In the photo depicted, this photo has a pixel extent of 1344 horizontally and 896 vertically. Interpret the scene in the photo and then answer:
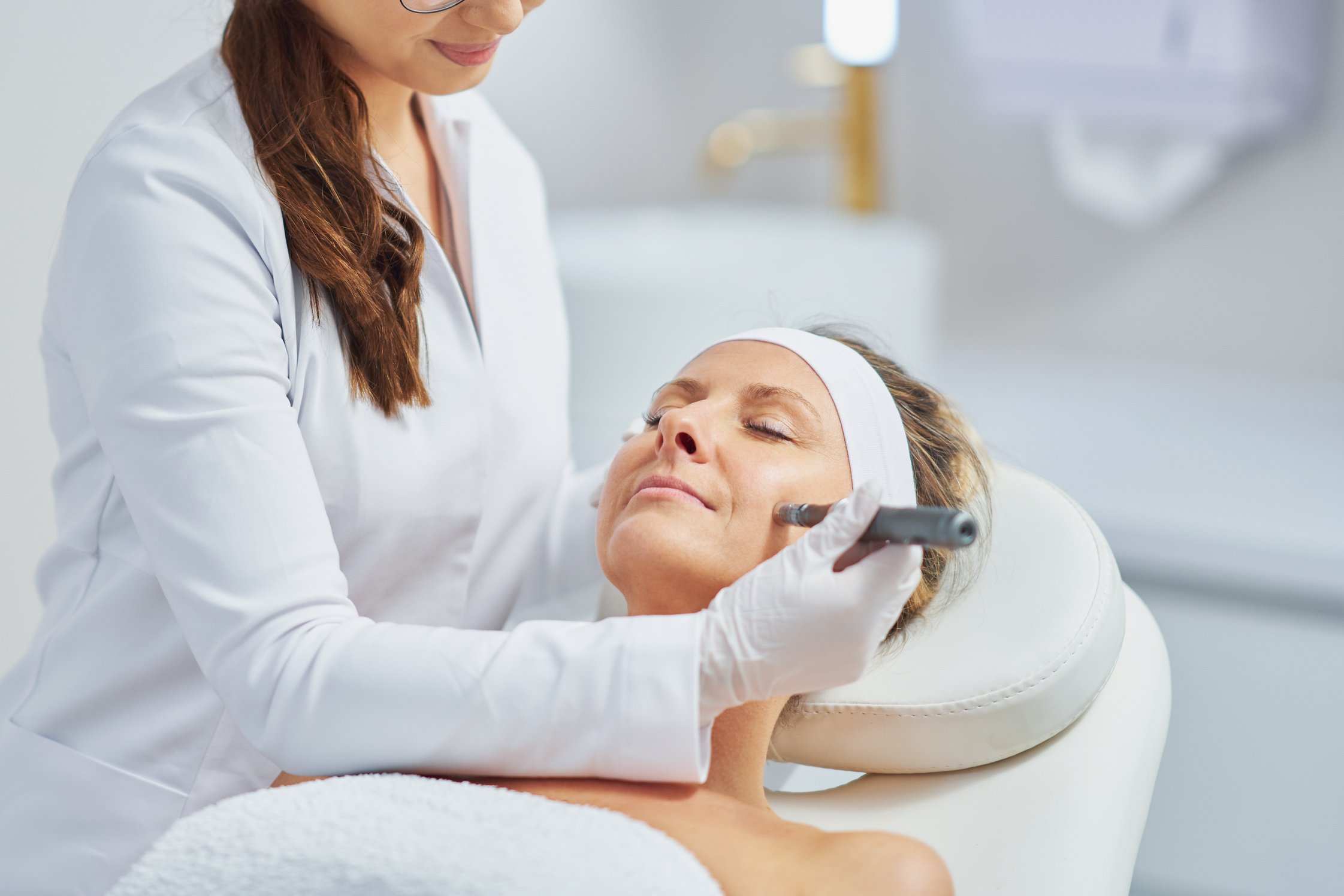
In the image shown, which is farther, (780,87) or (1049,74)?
(780,87)

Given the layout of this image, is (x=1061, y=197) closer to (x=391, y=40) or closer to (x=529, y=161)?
(x=529, y=161)

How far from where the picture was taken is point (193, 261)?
0.84m

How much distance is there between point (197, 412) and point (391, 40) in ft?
1.12

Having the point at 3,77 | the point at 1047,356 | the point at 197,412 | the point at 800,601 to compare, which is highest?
the point at 3,77

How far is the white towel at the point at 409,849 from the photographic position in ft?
2.31

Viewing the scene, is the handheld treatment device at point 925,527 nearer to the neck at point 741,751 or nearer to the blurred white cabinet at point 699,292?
the neck at point 741,751

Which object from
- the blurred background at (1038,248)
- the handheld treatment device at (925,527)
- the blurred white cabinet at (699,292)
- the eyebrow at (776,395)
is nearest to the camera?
the handheld treatment device at (925,527)

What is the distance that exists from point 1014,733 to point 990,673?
55 mm

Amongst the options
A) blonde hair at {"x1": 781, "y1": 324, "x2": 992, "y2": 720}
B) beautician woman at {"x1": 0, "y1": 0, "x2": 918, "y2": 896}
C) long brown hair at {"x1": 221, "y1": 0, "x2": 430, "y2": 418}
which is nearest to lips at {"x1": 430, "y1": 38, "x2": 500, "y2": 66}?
beautician woman at {"x1": 0, "y1": 0, "x2": 918, "y2": 896}

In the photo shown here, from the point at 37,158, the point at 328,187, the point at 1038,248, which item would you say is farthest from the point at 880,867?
the point at 1038,248

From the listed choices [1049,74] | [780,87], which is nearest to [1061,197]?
[1049,74]

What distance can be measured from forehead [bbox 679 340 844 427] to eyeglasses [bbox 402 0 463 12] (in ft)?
1.25

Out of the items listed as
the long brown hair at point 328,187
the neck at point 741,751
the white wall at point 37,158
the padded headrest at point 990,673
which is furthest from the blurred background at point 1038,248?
the neck at point 741,751

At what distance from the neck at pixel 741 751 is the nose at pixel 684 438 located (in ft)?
0.70
